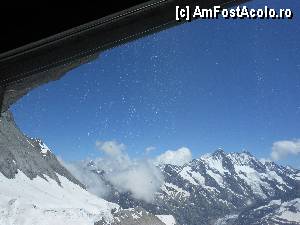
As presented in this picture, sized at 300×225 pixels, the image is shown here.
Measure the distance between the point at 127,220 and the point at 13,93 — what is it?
644 feet

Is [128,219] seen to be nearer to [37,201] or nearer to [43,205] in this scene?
[43,205]

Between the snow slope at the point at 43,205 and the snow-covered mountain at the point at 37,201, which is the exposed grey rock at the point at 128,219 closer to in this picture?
the snow-covered mountain at the point at 37,201

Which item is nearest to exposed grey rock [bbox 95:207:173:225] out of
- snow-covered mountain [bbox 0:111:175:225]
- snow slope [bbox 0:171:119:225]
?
snow-covered mountain [bbox 0:111:175:225]

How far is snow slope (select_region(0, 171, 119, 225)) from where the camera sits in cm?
14712

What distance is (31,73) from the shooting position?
Result: 5.69ft

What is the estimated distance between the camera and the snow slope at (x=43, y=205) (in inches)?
5792

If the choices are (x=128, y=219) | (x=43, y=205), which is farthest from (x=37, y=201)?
(x=128, y=219)

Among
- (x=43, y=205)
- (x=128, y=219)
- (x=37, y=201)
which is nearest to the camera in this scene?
(x=37, y=201)

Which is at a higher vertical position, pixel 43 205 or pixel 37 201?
pixel 37 201

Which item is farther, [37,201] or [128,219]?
[128,219]

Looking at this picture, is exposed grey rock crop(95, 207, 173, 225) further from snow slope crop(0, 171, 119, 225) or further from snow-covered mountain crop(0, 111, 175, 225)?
snow slope crop(0, 171, 119, 225)

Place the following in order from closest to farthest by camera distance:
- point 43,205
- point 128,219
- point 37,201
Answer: point 37,201 < point 43,205 < point 128,219

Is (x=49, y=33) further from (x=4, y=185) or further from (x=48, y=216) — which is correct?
(x=4, y=185)

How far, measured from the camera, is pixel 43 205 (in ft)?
520
